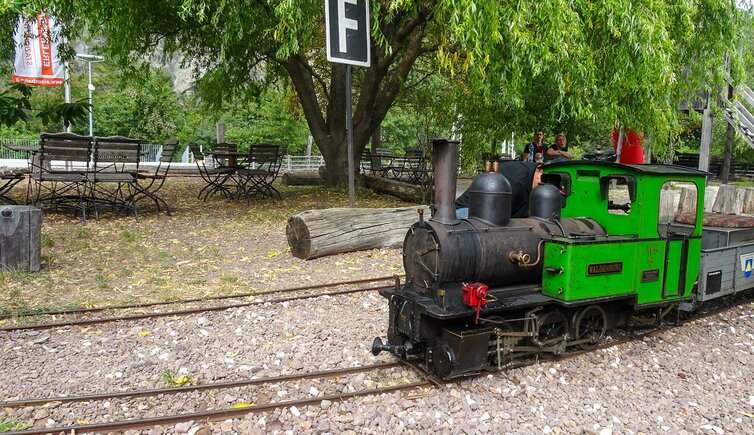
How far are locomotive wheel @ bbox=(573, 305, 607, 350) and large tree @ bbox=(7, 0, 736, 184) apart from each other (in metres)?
3.59

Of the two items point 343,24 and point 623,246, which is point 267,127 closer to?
point 343,24

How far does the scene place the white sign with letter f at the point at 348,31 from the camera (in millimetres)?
7238

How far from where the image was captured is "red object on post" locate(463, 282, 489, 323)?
4.36 metres

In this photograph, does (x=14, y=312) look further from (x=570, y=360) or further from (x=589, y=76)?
(x=589, y=76)

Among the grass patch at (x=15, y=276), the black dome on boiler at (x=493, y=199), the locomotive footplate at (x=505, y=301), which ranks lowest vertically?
the grass patch at (x=15, y=276)

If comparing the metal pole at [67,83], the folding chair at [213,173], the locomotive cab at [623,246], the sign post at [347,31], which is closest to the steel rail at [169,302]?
the locomotive cab at [623,246]

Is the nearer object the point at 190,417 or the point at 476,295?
the point at 190,417

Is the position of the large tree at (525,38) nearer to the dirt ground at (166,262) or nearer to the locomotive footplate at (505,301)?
the dirt ground at (166,262)

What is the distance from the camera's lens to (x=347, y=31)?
292 inches

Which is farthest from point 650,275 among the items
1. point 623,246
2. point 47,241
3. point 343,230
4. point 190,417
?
point 47,241

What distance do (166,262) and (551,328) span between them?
221 inches

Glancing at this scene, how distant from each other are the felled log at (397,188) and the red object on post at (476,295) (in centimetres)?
947

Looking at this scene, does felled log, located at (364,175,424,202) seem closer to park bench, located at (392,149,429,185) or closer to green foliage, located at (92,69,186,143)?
park bench, located at (392,149,429,185)

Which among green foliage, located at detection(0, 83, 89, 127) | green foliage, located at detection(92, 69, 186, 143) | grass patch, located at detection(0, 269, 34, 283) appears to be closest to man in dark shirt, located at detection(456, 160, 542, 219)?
grass patch, located at detection(0, 269, 34, 283)
